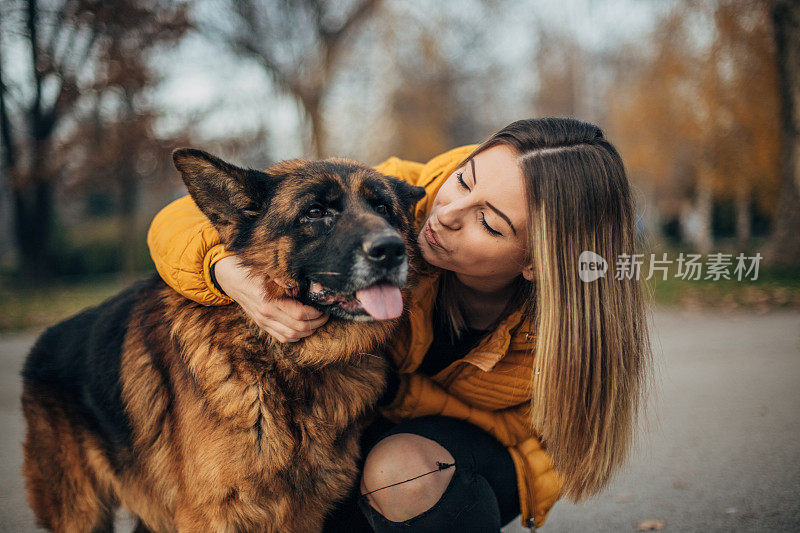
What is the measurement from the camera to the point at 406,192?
→ 229cm

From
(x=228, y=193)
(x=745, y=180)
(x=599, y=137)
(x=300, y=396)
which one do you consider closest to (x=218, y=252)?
(x=228, y=193)

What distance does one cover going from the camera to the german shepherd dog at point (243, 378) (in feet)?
6.08

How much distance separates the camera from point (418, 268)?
2254 millimetres

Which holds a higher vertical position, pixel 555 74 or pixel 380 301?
pixel 555 74

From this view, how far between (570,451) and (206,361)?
1543mm

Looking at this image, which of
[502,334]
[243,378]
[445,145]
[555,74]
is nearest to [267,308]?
[243,378]

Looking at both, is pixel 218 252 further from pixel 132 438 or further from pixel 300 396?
pixel 132 438

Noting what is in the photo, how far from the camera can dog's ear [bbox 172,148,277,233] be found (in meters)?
1.81

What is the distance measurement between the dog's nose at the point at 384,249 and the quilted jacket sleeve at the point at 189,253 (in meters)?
0.61

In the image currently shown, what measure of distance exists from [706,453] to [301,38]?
12.4 m

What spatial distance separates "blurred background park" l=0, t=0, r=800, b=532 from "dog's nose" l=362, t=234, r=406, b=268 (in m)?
1.19

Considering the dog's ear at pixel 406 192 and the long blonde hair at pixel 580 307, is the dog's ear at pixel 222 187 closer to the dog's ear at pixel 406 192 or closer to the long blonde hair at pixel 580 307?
the dog's ear at pixel 406 192

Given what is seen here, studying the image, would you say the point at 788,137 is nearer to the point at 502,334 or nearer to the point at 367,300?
the point at 502,334

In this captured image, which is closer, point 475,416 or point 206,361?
point 206,361
